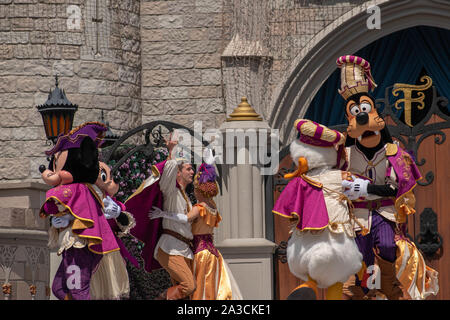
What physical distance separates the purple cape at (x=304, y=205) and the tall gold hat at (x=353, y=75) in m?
0.85

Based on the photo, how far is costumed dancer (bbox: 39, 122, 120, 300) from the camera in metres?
8.34

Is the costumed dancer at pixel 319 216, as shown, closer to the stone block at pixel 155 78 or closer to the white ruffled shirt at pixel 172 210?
the white ruffled shirt at pixel 172 210

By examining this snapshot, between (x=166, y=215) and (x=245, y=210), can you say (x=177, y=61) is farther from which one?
(x=166, y=215)

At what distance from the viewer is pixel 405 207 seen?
8672mm

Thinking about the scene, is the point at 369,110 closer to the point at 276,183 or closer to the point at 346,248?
the point at 346,248

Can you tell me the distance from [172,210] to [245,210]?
1222mm

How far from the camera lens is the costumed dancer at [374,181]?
8.60m

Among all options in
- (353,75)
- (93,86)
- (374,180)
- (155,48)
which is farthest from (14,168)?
(374,180)

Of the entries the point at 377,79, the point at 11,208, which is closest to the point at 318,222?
the point at 11,208

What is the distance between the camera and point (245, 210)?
1019 centimetres

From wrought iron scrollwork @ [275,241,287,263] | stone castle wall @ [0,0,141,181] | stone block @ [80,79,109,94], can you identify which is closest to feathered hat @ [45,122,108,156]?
wrought iron scrollwork @ [275,241,287,263]

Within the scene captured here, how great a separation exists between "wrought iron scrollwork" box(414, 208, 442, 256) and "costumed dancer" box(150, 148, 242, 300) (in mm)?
1921
